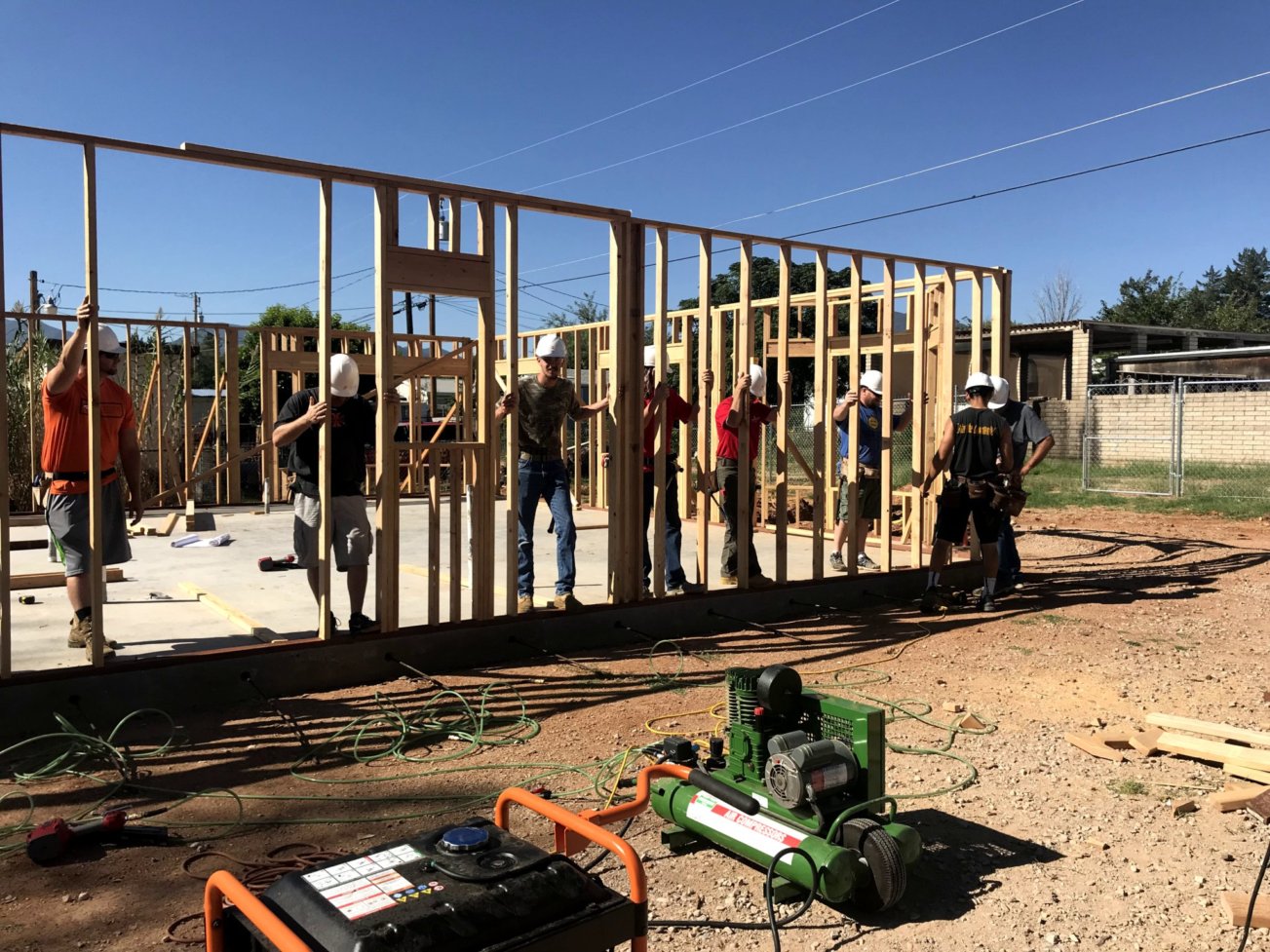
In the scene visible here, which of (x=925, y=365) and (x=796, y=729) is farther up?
(x=925, y=365)

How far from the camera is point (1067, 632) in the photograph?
23.6ft

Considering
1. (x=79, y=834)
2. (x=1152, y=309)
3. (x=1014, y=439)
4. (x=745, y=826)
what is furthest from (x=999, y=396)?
(x=1152, y=309)

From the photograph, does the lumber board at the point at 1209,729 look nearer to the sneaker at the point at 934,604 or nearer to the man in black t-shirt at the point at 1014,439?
the sneaker at the point at 934,604

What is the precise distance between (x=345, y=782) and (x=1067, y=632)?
543 centimetres

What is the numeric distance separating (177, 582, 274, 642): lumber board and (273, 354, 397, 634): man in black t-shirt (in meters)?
0.83

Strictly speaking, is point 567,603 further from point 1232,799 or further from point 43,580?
point 43,580

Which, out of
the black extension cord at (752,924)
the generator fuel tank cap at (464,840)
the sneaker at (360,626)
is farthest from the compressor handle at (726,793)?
the sneaker at (360,626)

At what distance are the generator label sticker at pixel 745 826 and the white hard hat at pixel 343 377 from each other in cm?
345

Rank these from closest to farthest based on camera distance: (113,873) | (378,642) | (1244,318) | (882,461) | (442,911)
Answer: (442,911), (113,873), (378,642), (882,461), (1244,318)

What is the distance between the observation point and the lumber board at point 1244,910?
296 cm

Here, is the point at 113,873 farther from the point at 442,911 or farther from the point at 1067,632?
the point at 1067,632

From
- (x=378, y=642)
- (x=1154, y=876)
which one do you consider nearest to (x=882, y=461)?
(x=378, y=642)

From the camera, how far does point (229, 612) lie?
274 inches

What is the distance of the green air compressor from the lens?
3.01 m
